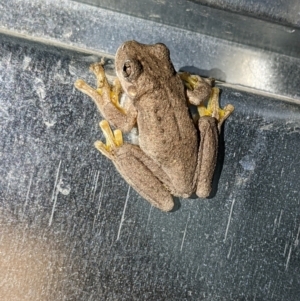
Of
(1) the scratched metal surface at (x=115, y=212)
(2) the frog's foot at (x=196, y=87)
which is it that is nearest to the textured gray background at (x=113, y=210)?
(1) the scratched metal surface at (x=115, y=212)

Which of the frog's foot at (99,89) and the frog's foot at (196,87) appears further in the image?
the frog's foot at (196,87)

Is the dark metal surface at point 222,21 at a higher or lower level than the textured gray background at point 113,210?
higher

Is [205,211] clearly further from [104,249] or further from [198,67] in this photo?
[198,67]

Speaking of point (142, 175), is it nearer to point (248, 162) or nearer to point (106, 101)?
point (106, 101)

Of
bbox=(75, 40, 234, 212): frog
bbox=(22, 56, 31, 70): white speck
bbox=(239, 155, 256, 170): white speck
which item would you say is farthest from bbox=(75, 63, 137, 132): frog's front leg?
bbox=(239, 155, 256, 170): white speck

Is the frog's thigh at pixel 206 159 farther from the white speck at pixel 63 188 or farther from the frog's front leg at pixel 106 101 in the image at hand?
the white speck at pixel 63 188

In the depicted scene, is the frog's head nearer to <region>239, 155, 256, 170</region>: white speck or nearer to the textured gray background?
the textured gray background

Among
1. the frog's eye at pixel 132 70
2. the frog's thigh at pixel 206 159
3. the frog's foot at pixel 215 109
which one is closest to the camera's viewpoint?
the frog's eye at pixel 132 70

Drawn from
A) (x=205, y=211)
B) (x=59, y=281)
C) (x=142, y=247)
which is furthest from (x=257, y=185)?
(x=59, y=281)
